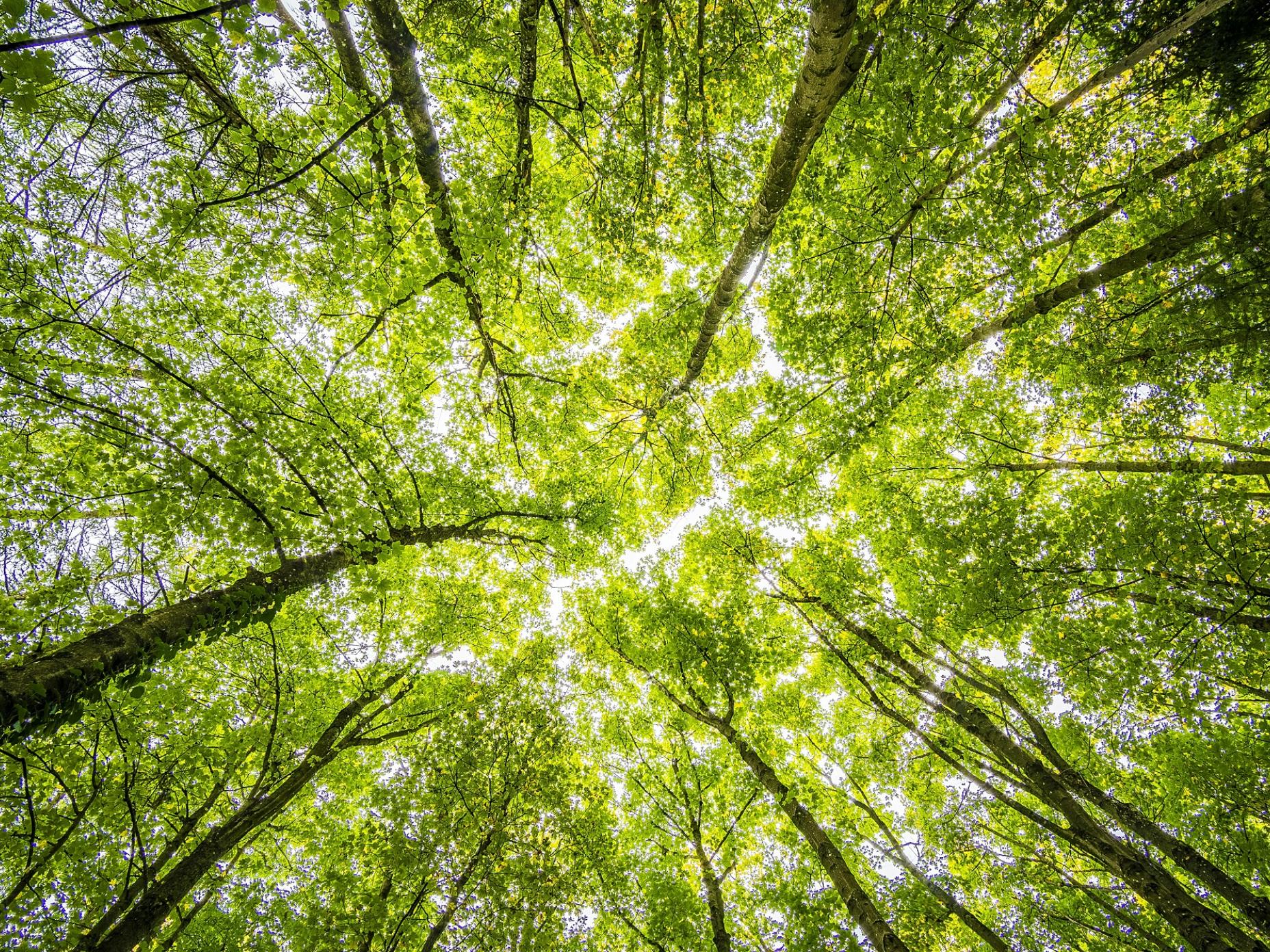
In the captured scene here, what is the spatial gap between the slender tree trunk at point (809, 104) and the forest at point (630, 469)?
0.05m

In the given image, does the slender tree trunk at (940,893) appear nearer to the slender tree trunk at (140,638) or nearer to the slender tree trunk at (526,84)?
the slender tree trunk at (140,638)

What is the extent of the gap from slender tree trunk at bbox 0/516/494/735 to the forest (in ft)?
0.13

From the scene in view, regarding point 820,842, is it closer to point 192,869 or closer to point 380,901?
point 380,901

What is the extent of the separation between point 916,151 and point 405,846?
35.9 ft

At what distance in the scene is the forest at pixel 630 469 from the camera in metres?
4.41

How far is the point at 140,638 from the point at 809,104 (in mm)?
7449

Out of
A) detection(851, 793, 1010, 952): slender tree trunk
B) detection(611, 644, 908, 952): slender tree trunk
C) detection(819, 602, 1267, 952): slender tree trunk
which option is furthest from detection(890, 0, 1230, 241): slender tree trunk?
detection(851, 793, 1010, 952): slender tree trunk

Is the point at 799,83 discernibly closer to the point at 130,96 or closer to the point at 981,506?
the point at 130,96

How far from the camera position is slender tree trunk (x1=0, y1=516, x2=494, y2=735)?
10.4 ft

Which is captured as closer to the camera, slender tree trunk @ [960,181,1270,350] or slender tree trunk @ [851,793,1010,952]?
slender tree trunk @ [960,181,1270,350]

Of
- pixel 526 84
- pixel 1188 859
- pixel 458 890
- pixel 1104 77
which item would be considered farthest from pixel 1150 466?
pixel 458 890

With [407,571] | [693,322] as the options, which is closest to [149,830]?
[407,571]

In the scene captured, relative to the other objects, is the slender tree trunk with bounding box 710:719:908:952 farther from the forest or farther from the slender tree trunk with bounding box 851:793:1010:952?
the slender tree trunk with bounding box 851:793:1010:952

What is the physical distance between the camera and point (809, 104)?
4.02 metres
